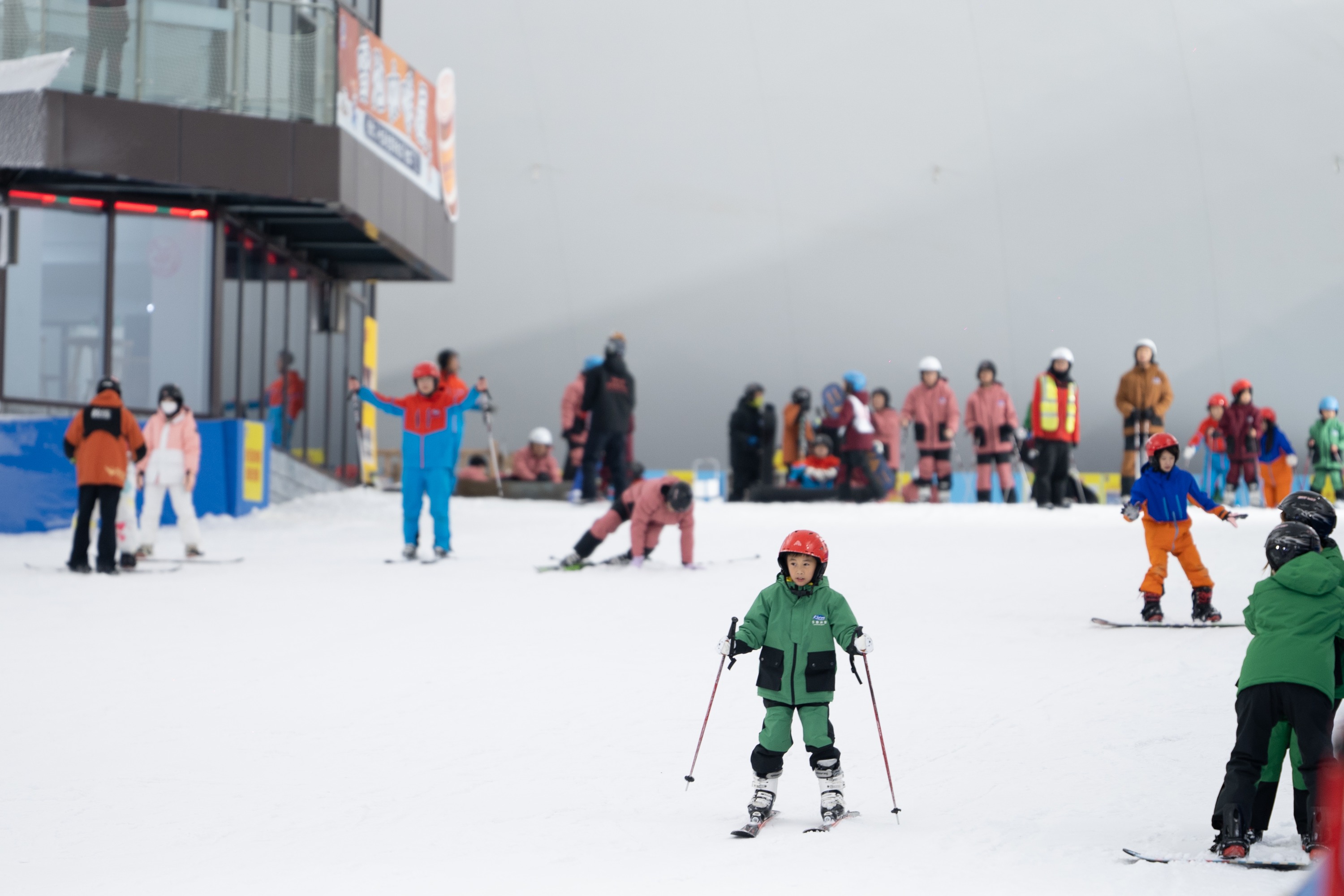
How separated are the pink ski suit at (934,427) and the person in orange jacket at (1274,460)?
336 centimetres

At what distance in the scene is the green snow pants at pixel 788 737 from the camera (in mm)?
4270

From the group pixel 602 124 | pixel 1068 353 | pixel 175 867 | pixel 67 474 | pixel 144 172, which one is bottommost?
pixel 175 867

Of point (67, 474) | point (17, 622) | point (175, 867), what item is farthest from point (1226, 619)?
point (67, 474)

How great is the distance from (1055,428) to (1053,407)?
22 centimetres

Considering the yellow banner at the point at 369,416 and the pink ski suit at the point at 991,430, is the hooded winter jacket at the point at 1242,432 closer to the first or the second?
the pink ski suit at the point at 991,430

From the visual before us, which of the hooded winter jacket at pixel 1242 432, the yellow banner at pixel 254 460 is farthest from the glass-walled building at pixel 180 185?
the hooded winter jacket at pixel 1242 432

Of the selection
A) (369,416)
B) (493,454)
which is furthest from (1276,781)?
(369,416)

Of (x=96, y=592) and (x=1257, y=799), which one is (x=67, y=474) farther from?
(x=1257, y=799)

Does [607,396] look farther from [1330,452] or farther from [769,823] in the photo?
[769,823]

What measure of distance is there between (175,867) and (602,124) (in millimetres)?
24853

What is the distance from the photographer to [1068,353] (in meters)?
14.3

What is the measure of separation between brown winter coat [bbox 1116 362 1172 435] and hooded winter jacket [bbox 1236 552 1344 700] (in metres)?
11.3

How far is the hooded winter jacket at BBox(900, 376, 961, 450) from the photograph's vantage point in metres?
15.8

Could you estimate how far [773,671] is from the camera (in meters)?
4.33
